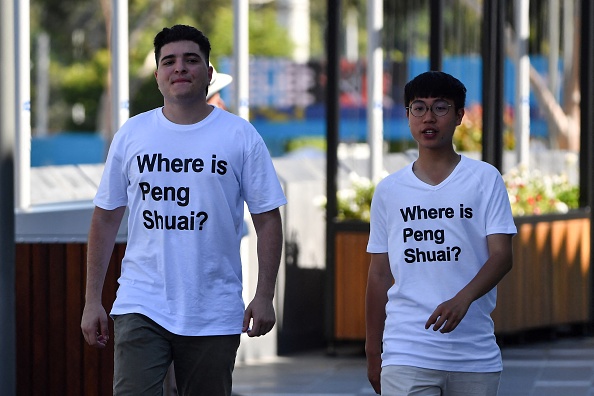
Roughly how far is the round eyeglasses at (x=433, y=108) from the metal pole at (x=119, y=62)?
5.22 meters

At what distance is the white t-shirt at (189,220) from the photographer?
4.13 meters

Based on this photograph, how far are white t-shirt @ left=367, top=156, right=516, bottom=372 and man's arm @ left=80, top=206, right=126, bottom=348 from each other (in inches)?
35.4

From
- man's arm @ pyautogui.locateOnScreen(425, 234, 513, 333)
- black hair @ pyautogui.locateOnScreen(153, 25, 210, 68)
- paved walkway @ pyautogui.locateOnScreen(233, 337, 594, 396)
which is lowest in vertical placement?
paved walkway @ pyautogui.locateOnScreen(233, 337, 594, 396)

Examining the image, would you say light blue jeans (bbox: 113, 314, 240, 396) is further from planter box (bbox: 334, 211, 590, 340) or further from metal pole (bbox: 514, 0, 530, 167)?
metal pole (bbox: 514, 0, 530, 167)

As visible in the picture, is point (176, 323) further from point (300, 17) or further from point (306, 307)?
point (300, 17)

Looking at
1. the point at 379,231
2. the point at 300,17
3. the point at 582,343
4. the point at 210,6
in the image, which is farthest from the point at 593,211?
the point at 300,17

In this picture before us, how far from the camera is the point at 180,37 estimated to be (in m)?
4.26

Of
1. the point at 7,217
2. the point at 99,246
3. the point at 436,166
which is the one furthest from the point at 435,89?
the point at 7,217

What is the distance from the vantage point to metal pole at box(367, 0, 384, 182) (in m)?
9.97

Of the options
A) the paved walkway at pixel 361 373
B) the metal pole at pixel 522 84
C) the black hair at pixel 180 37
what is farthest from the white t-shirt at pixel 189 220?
the metal pole at pixel 522 84

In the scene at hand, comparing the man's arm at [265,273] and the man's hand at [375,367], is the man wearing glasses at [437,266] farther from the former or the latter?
the man's arm at [265,273]

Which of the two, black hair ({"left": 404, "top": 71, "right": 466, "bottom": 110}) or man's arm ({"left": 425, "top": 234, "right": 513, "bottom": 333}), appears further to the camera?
black hair ({"left": 404, "top": 71, "right": 466, "bottom": 110})

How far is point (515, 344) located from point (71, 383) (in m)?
4.79

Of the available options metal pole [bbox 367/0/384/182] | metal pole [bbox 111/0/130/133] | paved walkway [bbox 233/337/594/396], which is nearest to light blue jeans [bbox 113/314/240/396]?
paved walkway [bbox 233/337/594/396]
